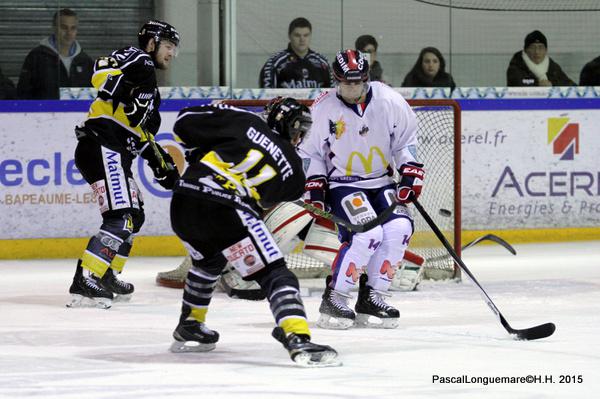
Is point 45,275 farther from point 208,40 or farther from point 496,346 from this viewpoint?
point 496,346

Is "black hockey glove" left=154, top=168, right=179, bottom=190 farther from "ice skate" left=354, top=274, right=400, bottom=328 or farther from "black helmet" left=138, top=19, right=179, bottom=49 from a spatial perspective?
"ice skate" left=354, top=274, right=400, bottom=328

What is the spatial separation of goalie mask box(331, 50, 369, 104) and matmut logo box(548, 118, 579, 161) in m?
3.48

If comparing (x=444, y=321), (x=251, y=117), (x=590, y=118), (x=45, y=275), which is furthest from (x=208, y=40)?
(x=251, y=117)

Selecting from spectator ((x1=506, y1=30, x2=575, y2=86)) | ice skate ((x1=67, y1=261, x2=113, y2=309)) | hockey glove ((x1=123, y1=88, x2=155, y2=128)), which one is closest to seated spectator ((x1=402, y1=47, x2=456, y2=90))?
spectator ((x1=506, y1=30, x2=575, y2=86))

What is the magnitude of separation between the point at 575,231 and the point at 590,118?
77 cm

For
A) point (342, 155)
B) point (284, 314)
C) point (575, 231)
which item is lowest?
point (575, 231)

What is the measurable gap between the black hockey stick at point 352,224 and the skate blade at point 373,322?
384mm

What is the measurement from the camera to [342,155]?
18.9ft

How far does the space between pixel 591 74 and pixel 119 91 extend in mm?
4083

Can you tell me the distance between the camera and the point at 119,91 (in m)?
6.20

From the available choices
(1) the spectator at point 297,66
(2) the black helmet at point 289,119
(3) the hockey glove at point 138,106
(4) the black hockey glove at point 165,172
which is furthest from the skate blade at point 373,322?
(1) the spectator at point 297,66

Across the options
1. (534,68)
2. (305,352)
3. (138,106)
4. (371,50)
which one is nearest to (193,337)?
(305,352)

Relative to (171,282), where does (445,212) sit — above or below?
above

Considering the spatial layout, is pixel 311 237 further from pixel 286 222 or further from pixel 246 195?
pixel 246 195
